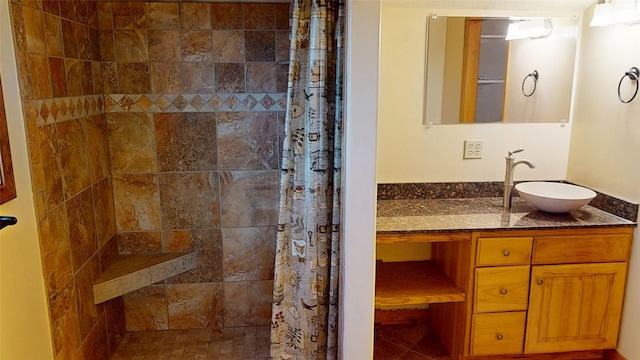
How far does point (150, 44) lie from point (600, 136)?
A: 2.56 meters

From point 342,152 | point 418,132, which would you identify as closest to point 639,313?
point 418,132

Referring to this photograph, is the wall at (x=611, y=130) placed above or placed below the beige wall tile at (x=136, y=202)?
above

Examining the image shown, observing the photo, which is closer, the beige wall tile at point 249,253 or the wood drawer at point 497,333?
the wood drawer at point 497,333

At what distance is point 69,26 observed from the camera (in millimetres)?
2182

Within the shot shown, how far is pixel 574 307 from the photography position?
236 cm

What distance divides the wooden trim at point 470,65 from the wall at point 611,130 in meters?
0.63

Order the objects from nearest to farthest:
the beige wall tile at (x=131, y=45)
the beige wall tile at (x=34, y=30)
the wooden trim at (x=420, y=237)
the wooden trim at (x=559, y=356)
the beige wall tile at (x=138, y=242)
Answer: the beige wall tile at (x=34, y=30), the wooden trim at (x=420, y=237), the wooden trim at (x=559, y=356), the beige wall tile at (x=131, y=45), the beige wall tile at (x=138, y=242)

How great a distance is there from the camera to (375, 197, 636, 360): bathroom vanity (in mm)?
2271

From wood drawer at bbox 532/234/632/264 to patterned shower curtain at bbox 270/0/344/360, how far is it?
41.3 inches

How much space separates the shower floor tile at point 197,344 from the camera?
2.66 meters

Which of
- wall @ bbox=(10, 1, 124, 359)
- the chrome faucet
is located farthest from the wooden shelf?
wall @ bbox=(10, 1, 124, 359)

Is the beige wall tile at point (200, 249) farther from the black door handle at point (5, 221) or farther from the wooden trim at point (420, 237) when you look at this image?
the black door handle at point (5, 221)

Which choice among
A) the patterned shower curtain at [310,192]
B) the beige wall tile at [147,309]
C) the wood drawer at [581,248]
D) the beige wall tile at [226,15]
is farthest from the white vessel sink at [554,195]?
the beige wall tile at [147,309]

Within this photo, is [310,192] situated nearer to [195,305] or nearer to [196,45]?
[196,45]
